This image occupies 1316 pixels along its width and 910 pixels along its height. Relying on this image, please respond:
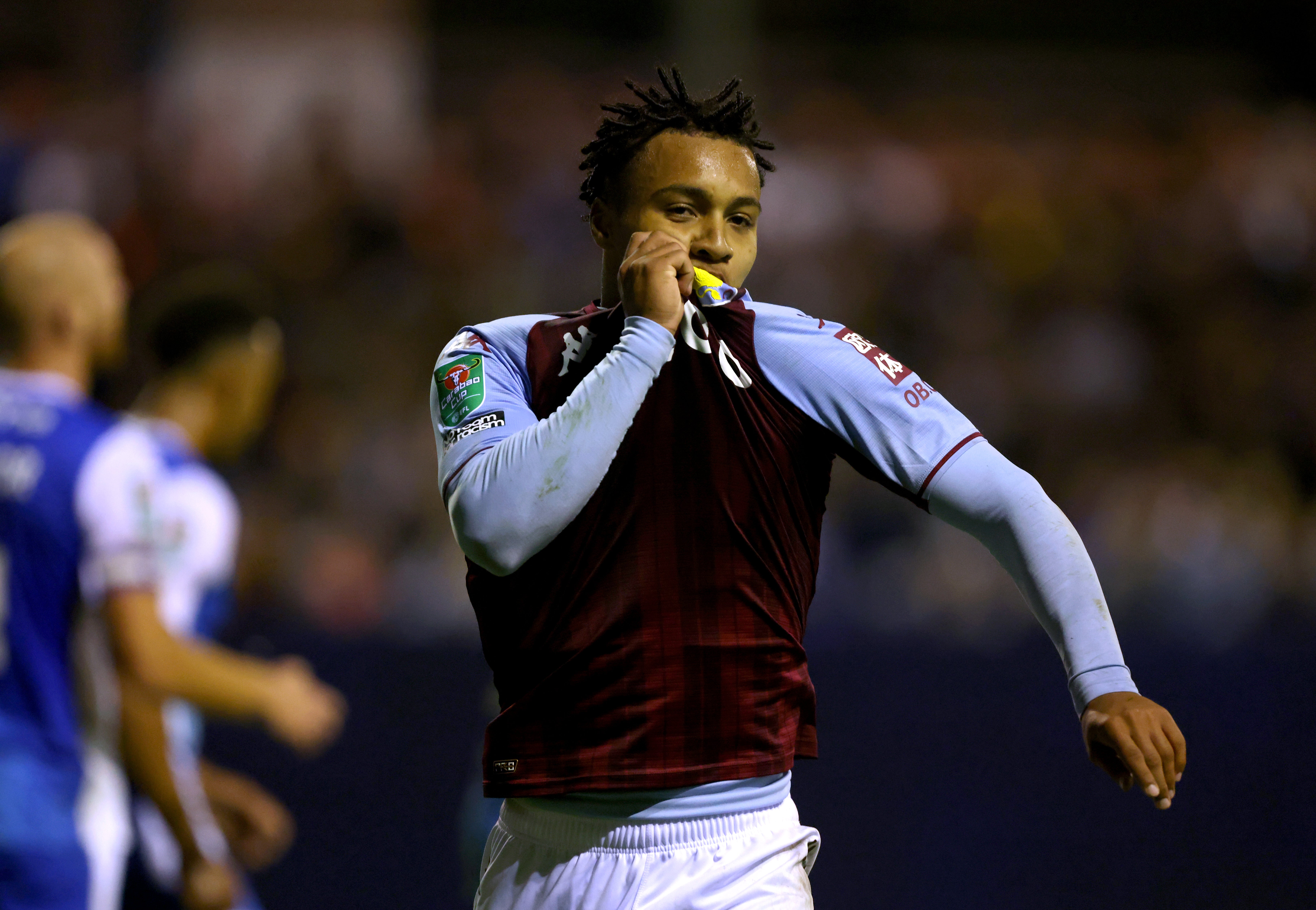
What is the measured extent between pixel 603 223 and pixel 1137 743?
1.08 metres

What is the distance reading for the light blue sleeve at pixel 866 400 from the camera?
186 centimetres

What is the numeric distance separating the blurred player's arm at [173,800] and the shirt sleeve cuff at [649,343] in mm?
1767

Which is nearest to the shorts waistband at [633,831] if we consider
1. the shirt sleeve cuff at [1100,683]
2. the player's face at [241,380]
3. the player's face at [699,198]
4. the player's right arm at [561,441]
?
the player's right arm at [561,441]

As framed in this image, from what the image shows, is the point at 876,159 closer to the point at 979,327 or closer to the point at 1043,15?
the point at 979,327

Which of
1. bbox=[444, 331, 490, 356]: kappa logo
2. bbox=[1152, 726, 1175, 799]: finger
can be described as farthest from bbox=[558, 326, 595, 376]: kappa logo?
bbox=[1152, 726, 1175, 799]: finger

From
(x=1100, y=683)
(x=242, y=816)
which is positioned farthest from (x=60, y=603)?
(x=1100, y=683)

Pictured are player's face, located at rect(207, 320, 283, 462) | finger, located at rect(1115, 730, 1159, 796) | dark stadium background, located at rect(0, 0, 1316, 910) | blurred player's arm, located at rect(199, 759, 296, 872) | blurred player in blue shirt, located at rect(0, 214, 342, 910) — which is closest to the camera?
finger, located at rect(1115, 730, 1159, 796)

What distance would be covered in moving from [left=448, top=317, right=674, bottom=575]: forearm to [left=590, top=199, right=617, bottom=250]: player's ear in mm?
356

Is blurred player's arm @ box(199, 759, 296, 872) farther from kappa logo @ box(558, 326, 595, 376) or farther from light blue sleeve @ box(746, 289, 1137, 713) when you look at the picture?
light blue sleeve @ box(746, 289, 1137, 713)

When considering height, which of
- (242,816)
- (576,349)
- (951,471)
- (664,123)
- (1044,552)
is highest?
(664,123)

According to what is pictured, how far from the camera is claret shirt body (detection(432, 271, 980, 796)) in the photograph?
184 centimetres

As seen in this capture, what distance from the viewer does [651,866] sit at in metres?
1.86

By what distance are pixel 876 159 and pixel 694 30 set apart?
1387mm

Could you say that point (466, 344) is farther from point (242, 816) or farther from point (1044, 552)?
point (242, 816)
